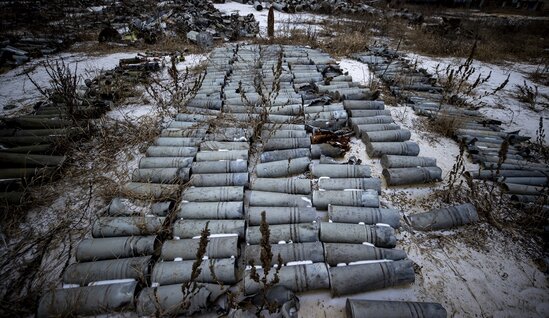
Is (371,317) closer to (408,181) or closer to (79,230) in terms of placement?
(408,181)

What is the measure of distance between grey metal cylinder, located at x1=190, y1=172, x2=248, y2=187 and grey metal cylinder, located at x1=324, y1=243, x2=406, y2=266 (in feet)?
4.25

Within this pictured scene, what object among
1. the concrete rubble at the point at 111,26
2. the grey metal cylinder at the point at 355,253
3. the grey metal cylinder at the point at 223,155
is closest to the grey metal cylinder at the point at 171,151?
the grey metal cylinder at the point at 223,155

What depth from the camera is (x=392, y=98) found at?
5988mm

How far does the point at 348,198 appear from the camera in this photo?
3025mm

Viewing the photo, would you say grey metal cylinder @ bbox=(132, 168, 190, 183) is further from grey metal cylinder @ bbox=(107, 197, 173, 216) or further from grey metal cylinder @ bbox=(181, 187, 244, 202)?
grey metal cylinder @ bbox=(107, 197, 173, 216)

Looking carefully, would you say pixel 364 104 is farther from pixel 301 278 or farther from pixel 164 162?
pixel 301 278

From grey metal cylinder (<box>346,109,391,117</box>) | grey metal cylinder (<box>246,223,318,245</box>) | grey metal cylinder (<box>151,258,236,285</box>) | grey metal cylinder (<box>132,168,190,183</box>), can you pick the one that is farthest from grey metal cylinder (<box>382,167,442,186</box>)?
grey metal cylinder (<box>132,168,190,183</box>)

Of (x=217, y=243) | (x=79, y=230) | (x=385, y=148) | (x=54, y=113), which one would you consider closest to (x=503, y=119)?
(x=385, y=148)

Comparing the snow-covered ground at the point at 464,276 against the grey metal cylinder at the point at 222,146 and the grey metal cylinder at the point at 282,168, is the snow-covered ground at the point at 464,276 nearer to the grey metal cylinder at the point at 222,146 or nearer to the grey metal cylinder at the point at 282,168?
the grey metal cylinder at the point at 282,168

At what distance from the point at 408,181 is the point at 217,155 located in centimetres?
259

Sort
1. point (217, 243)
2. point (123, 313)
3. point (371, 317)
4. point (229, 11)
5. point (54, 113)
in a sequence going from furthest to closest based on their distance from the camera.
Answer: point (229, 11), point (54, 113), point (217, 243), point (123, 313), point (371, 317)

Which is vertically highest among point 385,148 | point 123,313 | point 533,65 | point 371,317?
point 533,65

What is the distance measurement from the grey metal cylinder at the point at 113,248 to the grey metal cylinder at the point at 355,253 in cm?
167

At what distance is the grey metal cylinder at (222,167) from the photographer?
3.48 meters
